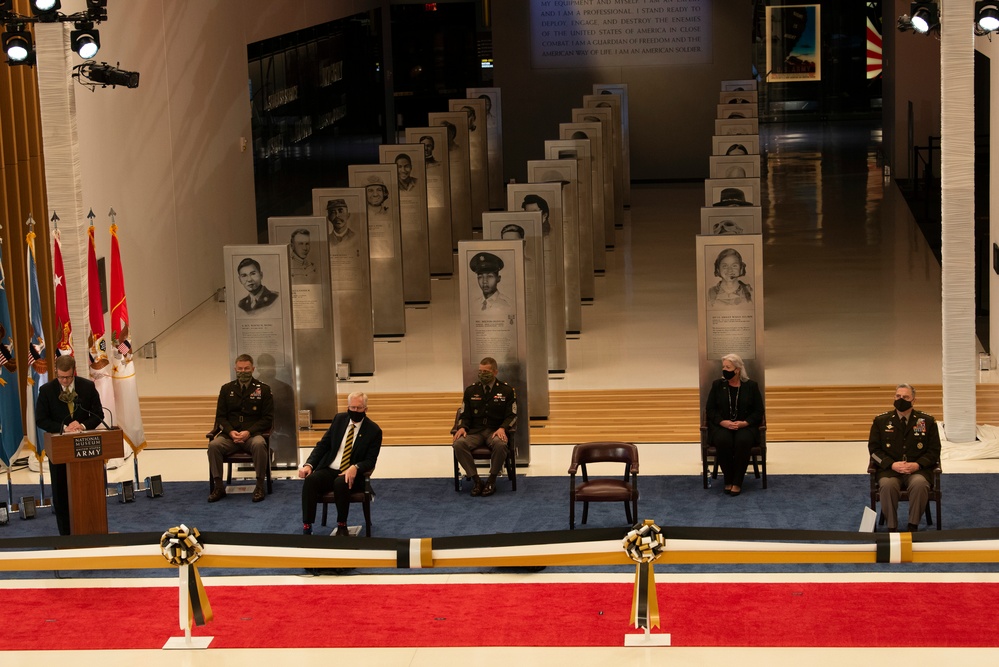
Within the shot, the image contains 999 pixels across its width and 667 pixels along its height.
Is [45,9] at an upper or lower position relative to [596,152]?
upper

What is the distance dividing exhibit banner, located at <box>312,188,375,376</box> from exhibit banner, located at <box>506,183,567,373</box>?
5.63 feet

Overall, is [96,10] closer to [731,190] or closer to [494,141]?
[731,190]

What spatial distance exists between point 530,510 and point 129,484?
337cm

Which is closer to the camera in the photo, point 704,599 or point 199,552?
point 199,552

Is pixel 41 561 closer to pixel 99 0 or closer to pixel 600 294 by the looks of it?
pixel 99 0

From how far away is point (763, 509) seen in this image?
11.4m

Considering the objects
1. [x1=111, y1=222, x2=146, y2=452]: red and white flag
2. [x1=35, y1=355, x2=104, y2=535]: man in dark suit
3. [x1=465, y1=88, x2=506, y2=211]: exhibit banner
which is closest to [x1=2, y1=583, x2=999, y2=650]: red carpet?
[x1=35, y1=355, x2=104, y2=535]: man in dark suit

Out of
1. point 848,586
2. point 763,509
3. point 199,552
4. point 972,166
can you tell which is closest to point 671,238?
point 972,166

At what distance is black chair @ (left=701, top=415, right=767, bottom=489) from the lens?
468 inches

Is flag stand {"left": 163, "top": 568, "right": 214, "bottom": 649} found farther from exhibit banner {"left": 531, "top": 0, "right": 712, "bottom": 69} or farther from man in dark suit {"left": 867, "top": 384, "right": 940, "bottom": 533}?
exhibit banner {"left": 531, "top": 0, "right": 712, "bottom": 69}

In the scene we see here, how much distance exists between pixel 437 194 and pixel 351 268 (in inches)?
218

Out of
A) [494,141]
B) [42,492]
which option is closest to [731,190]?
[42,492]

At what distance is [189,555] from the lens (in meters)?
8.43

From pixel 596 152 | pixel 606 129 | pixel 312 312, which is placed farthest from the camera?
pixel 606 129
